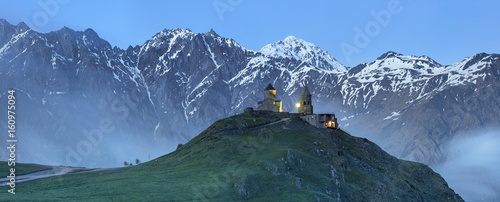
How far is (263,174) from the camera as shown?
10425 centimetres

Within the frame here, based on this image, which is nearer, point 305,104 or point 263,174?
point 263,174

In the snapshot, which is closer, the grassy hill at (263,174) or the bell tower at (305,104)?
the grassy hill at (263,174)

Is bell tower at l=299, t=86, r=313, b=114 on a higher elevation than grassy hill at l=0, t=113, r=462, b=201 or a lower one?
higher

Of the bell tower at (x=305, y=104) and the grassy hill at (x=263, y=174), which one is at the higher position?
the bell tower at (x=305, y=104)

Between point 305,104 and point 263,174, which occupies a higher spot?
point 305,104

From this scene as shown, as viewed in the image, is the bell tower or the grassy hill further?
the bell tower

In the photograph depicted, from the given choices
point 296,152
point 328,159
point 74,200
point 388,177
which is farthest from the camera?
point 388,177

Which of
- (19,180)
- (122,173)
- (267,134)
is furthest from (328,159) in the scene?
(19,180)

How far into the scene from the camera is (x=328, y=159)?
422ft

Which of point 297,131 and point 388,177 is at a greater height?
point 297,131

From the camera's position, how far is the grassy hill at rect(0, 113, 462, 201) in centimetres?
9612

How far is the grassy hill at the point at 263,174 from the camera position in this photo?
96.1 m

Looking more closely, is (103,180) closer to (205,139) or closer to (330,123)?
(205,139)

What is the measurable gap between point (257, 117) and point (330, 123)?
26.1 m
